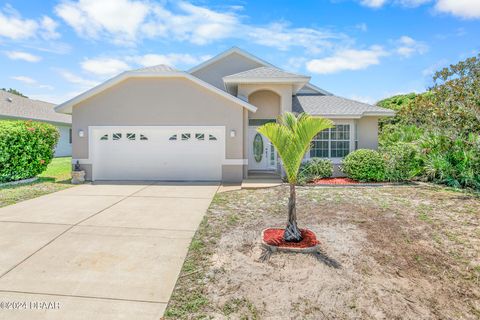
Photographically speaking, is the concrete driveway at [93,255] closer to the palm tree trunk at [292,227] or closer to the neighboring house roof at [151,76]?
the palm tree trunk at [292,227]

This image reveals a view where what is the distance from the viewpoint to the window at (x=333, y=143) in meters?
14.5

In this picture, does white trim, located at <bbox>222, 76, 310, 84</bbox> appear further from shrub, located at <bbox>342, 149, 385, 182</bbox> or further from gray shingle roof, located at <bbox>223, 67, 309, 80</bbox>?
shrub, located at <bbox>342, 149, 385, 182</bbox>

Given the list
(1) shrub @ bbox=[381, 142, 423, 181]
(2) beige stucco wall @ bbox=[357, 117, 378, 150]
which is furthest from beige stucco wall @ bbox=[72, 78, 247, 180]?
(1) shrub @ bbox=[381, 142, 423, 181]

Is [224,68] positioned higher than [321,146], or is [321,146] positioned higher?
[224,68]

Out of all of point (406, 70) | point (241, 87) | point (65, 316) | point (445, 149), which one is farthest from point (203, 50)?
point (65, 316)

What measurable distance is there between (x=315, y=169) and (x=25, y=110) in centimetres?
2630

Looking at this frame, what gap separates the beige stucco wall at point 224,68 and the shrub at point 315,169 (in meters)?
8.19

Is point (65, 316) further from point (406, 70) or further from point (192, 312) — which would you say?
point (406, 70)

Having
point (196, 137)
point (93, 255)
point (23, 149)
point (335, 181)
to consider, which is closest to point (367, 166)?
point (335, 181)

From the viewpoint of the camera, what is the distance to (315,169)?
13.3 m

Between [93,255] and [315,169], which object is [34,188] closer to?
[93,255]

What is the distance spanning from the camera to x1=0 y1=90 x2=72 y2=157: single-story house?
22.8 metres

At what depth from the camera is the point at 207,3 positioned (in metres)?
11.5

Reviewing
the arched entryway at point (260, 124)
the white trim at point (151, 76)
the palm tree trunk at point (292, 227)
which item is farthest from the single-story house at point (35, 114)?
the palm tree trunk at point (292, 227)
